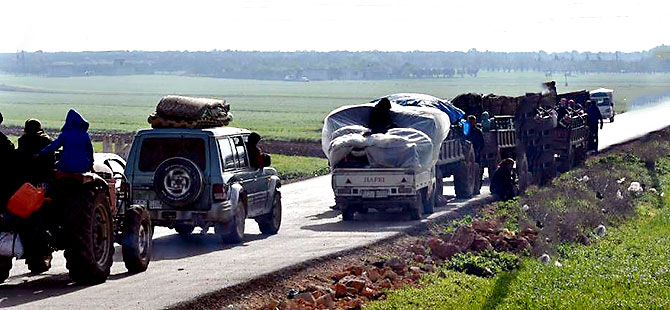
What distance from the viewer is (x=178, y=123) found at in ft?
73.9

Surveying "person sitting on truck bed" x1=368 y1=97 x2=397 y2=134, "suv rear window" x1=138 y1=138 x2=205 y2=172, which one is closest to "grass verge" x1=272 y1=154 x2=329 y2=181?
"person sitting on truck bed" x1=368 y1=97 x2=397 y2=134

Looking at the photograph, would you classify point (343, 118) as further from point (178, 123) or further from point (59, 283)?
point (59, 283)

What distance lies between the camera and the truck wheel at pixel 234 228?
2256 cm

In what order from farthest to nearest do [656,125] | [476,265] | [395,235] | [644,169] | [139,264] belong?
[656,125] → [644,169] → [395,235] → [476,265] → [139,264]

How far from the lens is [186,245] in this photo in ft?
75.4

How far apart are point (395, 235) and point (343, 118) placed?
4.49m

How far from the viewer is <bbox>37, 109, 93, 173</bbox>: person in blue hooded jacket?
1683cm

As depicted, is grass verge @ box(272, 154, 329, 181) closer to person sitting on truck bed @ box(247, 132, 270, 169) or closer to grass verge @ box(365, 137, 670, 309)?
grass verge @ box(365, 137, 670, 309)

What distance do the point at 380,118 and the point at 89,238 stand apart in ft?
40.4

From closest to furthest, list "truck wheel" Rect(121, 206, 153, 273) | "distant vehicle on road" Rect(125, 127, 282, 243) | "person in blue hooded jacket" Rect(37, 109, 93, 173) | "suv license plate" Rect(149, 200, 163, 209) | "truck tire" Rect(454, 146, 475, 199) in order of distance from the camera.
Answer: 1. "person in blue hooded jacket" Rect(37, 109, 93, 173)
2. "truck wheel" Rect(121, 206, 153, 273)
3. "distant vehicle on road" Rect(125, 127, 282, 243)
4. "suv license plate" Rect(149, 200, 163, 209)
5. "truck tire" Rect(454, 146, 475, 199)

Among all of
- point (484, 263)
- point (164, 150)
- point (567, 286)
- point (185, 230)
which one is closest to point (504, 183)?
point (185, 230)

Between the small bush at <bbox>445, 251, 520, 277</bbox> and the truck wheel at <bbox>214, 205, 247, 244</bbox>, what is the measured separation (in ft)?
12.1

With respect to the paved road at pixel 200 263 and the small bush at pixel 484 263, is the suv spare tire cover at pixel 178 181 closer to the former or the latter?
the paved road at pixel 200 263

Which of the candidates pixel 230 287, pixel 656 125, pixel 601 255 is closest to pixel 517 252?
pixel 601 255
